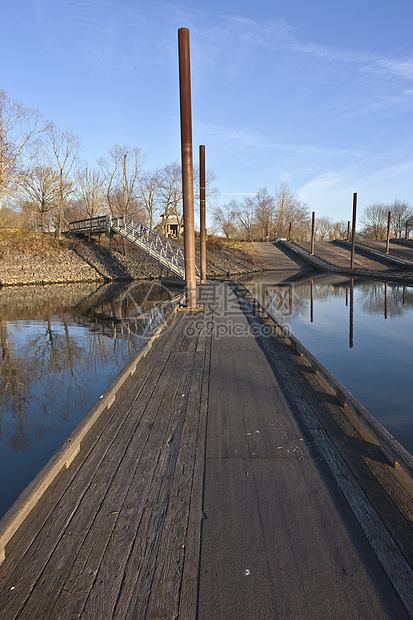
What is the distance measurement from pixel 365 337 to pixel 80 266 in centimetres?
2553

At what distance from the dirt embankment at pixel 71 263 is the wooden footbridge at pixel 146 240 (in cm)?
257

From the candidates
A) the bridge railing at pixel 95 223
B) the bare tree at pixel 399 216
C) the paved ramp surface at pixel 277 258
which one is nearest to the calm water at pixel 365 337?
the bridge railing at pixel 95 223

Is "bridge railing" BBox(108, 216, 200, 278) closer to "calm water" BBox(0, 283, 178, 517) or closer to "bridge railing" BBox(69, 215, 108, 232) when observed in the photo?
"bridge railing" BBox(69, 215, 108, 232)

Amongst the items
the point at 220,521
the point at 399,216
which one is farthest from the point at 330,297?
the point at 399,216

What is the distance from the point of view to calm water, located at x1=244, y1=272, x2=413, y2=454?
629 cm

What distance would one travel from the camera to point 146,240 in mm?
26938

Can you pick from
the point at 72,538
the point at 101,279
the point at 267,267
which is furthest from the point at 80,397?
the point at 267,267

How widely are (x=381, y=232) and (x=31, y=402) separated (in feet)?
314

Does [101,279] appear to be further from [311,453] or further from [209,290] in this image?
[311,453]

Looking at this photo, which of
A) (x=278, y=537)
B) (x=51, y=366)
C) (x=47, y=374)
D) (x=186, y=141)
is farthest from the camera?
(x=186, y=141)

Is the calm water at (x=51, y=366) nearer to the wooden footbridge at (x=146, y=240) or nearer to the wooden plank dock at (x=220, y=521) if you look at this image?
the wooden plank dock at (x=220, y=521)

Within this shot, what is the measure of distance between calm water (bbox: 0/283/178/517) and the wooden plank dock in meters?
1.38

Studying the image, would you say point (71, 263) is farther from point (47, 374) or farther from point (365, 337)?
point (365, 337)

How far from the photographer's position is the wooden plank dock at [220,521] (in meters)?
2.04
